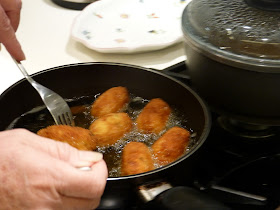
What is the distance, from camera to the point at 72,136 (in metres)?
0.75

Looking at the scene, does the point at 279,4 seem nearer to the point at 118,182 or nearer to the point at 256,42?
the point at 256,42

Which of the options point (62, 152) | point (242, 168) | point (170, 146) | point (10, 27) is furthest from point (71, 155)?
point (10, 27)

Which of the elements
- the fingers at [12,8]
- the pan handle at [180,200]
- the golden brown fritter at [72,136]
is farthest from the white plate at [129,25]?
the pan handle at [180,200]

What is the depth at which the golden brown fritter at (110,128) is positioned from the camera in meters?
0.79

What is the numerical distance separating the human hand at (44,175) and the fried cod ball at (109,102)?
368mm

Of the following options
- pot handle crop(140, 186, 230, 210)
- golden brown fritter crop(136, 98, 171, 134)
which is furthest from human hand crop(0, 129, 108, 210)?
golden brown fritter crop(136, 98, 171, 134)

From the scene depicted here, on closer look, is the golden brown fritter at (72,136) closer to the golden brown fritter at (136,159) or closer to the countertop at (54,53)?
the golden brown fritter at (136,159)

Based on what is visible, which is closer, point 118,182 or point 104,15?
point 118,182

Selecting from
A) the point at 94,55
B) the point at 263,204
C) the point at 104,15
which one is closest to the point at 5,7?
the point at 94,55

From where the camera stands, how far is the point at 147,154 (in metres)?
0.73

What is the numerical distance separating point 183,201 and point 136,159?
0.17m

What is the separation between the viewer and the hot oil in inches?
30.1

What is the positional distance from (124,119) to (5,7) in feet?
1.47

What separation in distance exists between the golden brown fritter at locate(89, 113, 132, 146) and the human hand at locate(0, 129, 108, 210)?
0.28 metres
